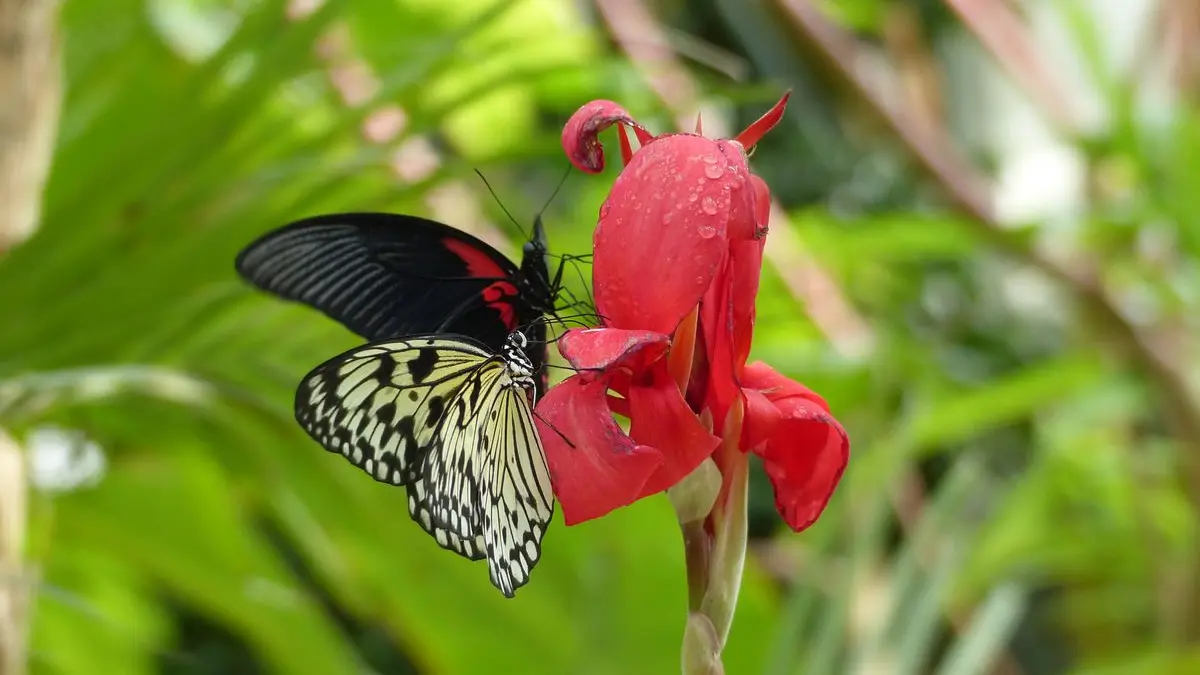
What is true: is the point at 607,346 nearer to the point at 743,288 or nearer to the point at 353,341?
the point at 743,288

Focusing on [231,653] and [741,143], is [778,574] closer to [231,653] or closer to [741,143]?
[741,143]

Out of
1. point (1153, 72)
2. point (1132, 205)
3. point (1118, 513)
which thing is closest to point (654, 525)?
point (1132, 205)

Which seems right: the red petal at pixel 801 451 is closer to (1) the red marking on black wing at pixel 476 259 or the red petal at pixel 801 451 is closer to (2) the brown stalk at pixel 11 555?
(1) the red marking on black wing at pixel 476 259

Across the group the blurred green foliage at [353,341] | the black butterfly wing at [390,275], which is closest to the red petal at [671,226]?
the black butterfly wing at [390,275]

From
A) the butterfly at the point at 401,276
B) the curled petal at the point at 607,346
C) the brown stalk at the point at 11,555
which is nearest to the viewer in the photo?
the curled petal at the point at 607,346

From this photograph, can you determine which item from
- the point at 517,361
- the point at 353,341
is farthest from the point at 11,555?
the point at 517,361
